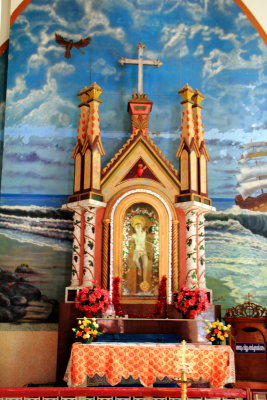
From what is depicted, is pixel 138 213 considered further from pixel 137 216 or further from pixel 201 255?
pixel 201 255

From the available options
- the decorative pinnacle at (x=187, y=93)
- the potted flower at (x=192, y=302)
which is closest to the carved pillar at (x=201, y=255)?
the potted flower at (x=192, y=302)

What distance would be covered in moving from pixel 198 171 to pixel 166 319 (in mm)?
3469

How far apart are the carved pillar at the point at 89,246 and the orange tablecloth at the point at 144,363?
89.4 inches

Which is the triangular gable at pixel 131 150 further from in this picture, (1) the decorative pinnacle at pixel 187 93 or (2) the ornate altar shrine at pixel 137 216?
(1) the decorative pinnacle at pixel 187 93

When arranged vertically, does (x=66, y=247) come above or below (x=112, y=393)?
above

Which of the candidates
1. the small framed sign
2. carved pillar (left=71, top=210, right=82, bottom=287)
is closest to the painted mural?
carved pillar (left=71, top=210, right=82, bottom=287)

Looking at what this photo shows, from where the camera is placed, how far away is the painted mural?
12562 mm

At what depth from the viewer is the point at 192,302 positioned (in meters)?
10.5

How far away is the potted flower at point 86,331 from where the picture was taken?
9523 millimetres

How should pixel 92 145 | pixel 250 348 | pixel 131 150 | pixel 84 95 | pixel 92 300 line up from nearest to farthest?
pixel 92 300 < pixel 250 348 < pixel 92 145 < pixel 131 150 < pixel 84 95

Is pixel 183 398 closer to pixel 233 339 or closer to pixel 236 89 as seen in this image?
pixel 233 339

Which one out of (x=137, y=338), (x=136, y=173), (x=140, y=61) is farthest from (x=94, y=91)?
(x=137, y=338)

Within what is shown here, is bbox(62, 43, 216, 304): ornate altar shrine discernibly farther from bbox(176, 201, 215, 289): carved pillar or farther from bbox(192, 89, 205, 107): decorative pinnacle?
bbox(192, 89, 205, 107): decorative pinnacle

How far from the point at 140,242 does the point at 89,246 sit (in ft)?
3.66
